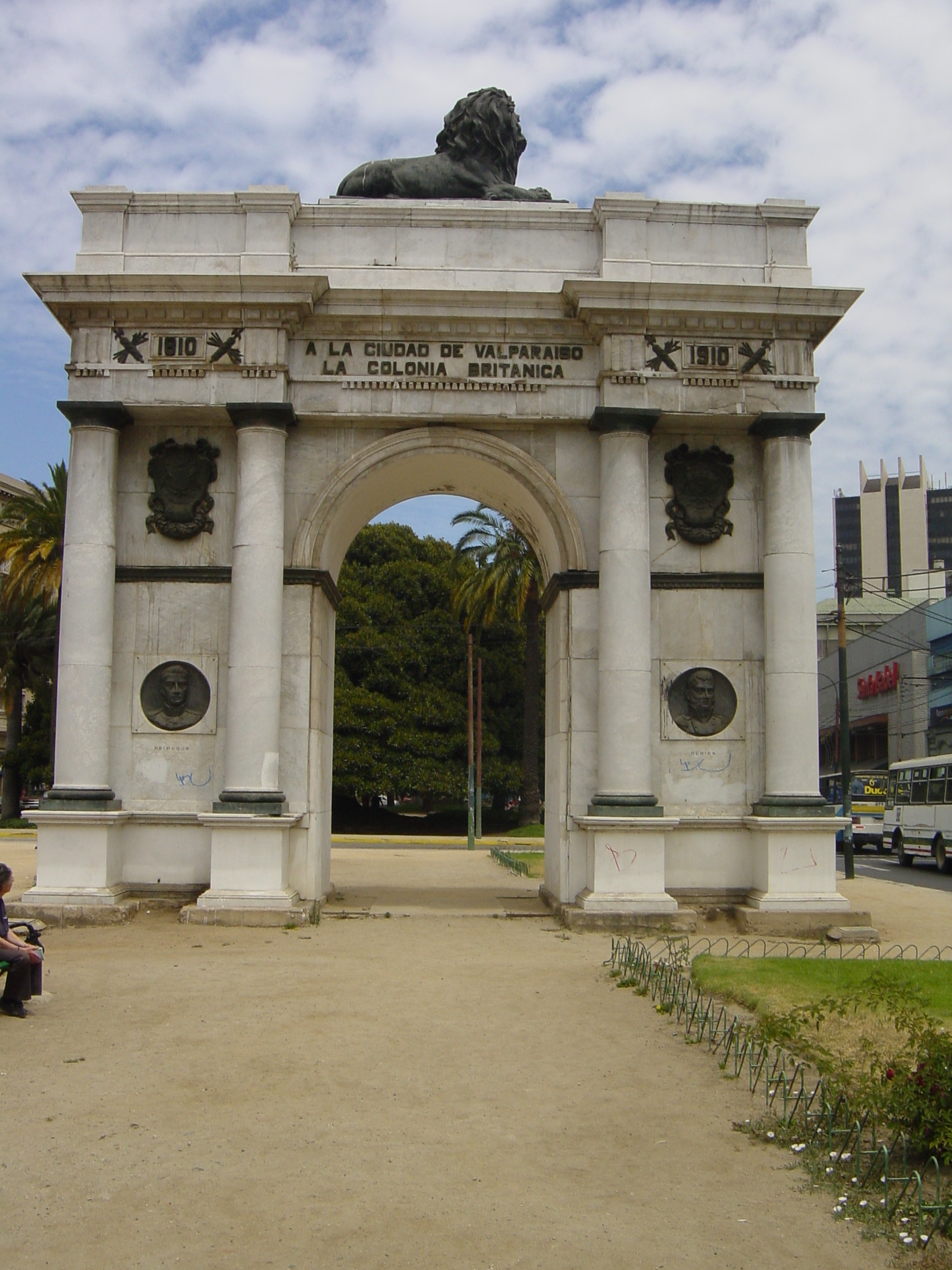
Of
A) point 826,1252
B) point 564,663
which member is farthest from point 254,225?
point 826,1252

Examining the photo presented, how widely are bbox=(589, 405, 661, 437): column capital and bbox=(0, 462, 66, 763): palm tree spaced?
23216mm

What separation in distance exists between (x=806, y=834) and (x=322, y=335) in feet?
30.2

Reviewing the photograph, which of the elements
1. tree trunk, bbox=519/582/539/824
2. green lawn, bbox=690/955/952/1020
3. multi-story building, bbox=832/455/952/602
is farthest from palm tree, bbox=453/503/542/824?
multi-story building, bbox=832/455/952/602

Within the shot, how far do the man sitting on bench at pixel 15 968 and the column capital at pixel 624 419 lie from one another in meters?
9.57

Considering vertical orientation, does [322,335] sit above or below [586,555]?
above

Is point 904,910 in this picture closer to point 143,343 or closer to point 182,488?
point 182,488

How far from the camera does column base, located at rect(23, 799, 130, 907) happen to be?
14.7 meters

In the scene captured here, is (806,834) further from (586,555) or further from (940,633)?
(940,633)

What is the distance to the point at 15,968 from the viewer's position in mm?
9062

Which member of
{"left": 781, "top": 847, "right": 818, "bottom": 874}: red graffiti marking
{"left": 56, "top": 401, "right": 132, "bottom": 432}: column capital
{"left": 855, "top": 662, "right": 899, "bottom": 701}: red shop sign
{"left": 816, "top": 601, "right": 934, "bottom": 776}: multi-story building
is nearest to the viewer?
{"left": 781, "top": 847, "right": 818, "bottom": 874}: red graffiti marking

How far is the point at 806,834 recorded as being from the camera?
15.0m

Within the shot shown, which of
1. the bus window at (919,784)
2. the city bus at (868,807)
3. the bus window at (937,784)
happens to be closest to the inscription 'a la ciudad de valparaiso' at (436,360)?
the bus window at (937,784)

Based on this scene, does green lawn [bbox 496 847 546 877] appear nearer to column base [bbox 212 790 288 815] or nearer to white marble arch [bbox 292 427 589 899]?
white marble arch [bbox 292 427 589 899]

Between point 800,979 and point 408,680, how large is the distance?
3270 centimetres
